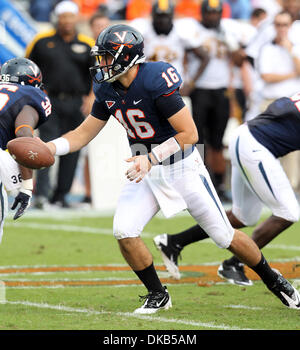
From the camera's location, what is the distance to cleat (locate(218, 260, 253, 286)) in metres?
6.11

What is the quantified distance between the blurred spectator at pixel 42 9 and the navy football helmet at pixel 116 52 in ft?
27.2

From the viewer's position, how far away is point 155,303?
5125 mm

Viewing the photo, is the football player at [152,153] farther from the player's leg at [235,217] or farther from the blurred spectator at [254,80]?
the blurred spectator at [254,80]

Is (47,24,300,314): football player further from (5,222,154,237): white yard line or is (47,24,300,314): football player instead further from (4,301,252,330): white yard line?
(5,222,154,237): white yard line

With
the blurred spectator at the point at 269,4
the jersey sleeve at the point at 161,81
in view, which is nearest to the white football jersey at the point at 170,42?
the blurred spectator at the point at 269,4

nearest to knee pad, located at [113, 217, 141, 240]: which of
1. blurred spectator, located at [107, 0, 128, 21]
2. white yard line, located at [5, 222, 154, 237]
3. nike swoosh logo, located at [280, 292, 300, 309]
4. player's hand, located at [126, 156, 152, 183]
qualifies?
player's hand, located at [126, 156, 152, 183]

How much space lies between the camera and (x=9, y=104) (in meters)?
5.17

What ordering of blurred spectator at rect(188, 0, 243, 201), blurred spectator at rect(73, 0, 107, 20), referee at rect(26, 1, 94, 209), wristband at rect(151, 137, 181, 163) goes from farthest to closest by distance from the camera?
1. blurred spectator at rect(73, 0, 107, 20)
2. blurred spectator at rect(188, 0, 243, 201)
3. referee at rect(26, 1, 94, 209)
4. wristband at rect(151, 137, 181, 163)

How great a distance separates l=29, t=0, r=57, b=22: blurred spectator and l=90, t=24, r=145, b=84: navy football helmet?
8.28 metres

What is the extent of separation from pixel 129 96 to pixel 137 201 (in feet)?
2.03

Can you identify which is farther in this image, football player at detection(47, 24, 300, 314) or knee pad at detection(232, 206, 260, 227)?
knee pad at detection(232, 206, 260, 227)

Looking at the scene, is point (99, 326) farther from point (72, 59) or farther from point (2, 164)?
point (72, 59)
